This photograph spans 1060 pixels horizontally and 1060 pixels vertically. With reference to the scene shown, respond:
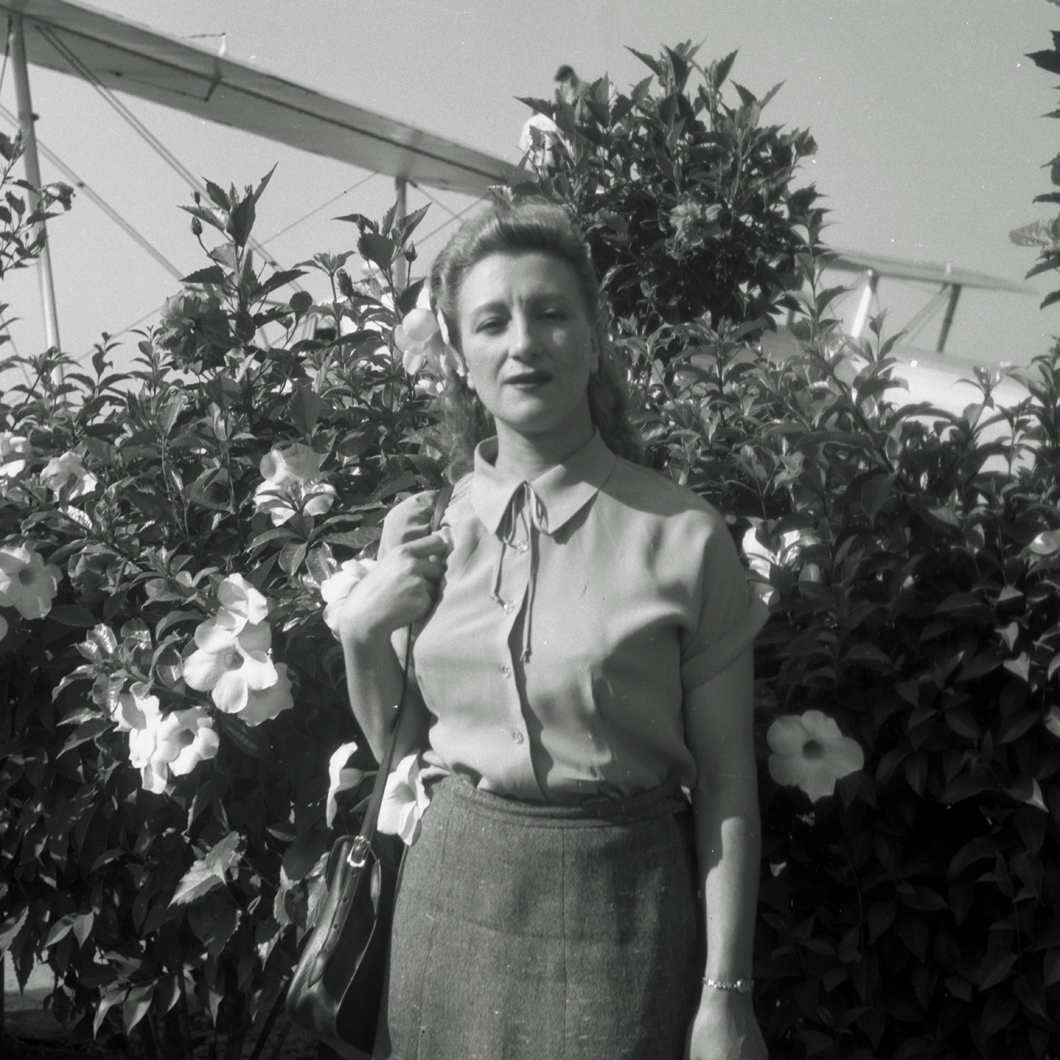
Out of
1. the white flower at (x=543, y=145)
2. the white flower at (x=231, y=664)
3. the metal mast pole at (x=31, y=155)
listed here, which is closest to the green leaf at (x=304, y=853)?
the white flower at (x=231, y=664)

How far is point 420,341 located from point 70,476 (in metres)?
0.76

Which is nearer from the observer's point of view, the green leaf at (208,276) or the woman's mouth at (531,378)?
the woman's mouth at (531,378)

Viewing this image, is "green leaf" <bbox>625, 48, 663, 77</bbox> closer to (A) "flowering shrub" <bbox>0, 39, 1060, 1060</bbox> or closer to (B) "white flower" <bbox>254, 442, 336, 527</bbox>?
(A) "flowering shrub" <bbox>0, 39, 1060, 1060</bbox>

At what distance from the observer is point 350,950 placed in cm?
137

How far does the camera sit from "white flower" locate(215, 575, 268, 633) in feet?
5.92

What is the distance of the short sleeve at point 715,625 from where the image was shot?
1.29 m

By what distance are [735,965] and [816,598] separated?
1.81 ft

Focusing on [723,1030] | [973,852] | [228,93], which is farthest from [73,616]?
[228,93]

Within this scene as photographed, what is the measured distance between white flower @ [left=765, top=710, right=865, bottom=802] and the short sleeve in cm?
33

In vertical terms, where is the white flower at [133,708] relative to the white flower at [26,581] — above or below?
below

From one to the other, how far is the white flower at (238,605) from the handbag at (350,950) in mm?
437

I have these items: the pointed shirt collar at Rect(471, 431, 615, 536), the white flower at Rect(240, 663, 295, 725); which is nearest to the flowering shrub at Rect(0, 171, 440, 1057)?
the white flower at Rect(240, 663, 295, 725)

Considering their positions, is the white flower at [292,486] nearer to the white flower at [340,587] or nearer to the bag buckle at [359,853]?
the white flower at [340,587]

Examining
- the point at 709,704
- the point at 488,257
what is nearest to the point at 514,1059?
the point at 709,704
